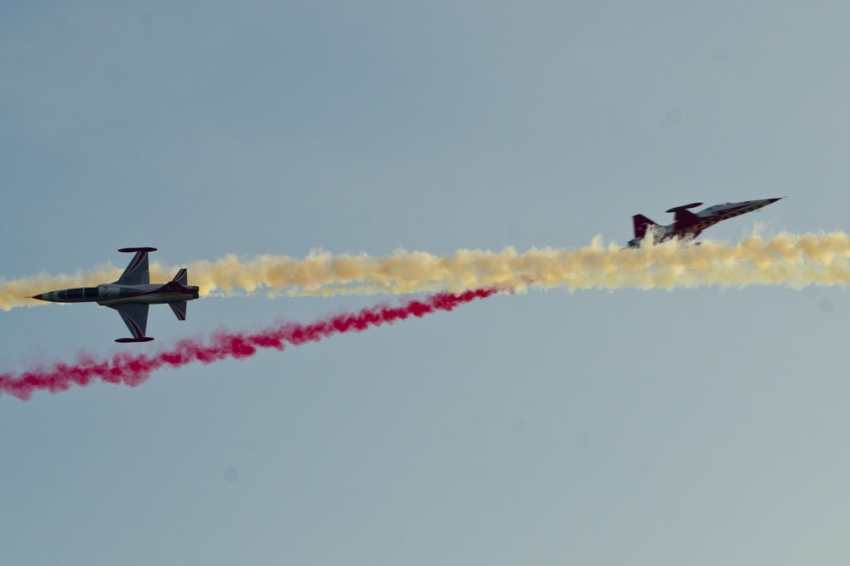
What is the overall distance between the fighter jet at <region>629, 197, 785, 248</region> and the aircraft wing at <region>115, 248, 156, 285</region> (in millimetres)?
36046

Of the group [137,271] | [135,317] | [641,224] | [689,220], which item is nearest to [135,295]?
[135,317]

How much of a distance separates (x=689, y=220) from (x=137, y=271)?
42.4 m

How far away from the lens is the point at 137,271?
70.9m

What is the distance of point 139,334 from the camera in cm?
6850

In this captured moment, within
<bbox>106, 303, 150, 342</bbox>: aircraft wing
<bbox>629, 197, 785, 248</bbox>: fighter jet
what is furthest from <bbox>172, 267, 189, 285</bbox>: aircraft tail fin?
<bbox>629, 197, 785, 248</bbox>: fighter jet

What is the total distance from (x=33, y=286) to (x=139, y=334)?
996 centimetres

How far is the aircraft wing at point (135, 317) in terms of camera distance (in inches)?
2699

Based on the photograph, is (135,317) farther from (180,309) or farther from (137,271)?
(180,309)

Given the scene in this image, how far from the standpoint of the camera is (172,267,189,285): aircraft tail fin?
222 ft

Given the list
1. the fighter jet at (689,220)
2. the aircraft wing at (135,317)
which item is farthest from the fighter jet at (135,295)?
the fighter jet at (689,220)

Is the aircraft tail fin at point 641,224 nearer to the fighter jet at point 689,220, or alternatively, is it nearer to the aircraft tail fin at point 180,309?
the fighter jet at point 689,220

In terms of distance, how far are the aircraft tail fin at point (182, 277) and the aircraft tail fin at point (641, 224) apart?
3436 centimetres

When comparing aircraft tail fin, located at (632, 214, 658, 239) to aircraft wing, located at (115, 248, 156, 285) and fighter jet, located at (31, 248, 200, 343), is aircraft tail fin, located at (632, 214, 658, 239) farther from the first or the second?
aircraft wing, located at (115, 248, 156, 285)

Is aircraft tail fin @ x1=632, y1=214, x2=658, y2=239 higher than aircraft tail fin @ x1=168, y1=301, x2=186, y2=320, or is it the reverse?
aircraft tail fin @ x1=632, y1=214, x2=658, y2=239
